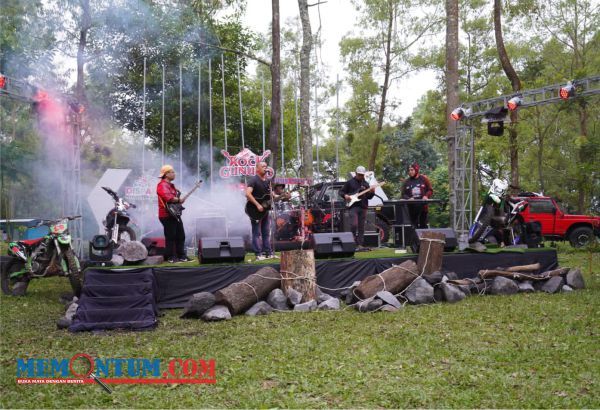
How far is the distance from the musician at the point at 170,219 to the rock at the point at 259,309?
1.90 m

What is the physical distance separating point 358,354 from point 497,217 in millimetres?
6400

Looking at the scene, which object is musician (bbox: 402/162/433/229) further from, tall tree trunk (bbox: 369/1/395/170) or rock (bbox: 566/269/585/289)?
tall tree trunk (bbox: 369/1/395/170)

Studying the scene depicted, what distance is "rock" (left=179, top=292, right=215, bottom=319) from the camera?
7645 mm

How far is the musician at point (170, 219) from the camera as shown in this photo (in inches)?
357

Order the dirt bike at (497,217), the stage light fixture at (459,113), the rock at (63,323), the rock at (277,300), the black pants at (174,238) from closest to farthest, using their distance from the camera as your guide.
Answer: the rock at (63,323) → the rock at (277,300) → the black pants at (174,238) → the dirt bike at (497,217) → the stage light fixture at (459,113)

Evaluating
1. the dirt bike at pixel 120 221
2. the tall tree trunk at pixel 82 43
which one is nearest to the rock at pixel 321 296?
the dirt bike at pixel 120 221

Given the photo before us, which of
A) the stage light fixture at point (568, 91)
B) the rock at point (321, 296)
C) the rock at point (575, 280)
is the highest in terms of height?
the stage light fixture at point (568, 91)

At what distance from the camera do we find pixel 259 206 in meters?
9.30

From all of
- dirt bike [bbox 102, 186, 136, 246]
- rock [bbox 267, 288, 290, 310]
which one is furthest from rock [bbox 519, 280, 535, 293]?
dirt bike [bbox 102, 186, 136, 246]

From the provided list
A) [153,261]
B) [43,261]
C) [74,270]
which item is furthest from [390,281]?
[43,261]

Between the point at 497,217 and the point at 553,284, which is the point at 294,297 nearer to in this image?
the point at 553,284

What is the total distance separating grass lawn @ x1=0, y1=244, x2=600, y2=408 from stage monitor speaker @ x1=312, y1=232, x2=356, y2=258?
1.34 m

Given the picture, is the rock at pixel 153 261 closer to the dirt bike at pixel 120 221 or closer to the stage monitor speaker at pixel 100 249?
the stage monitor speaker at pixel 100 249

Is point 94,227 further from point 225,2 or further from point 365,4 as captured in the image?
point 365,4
